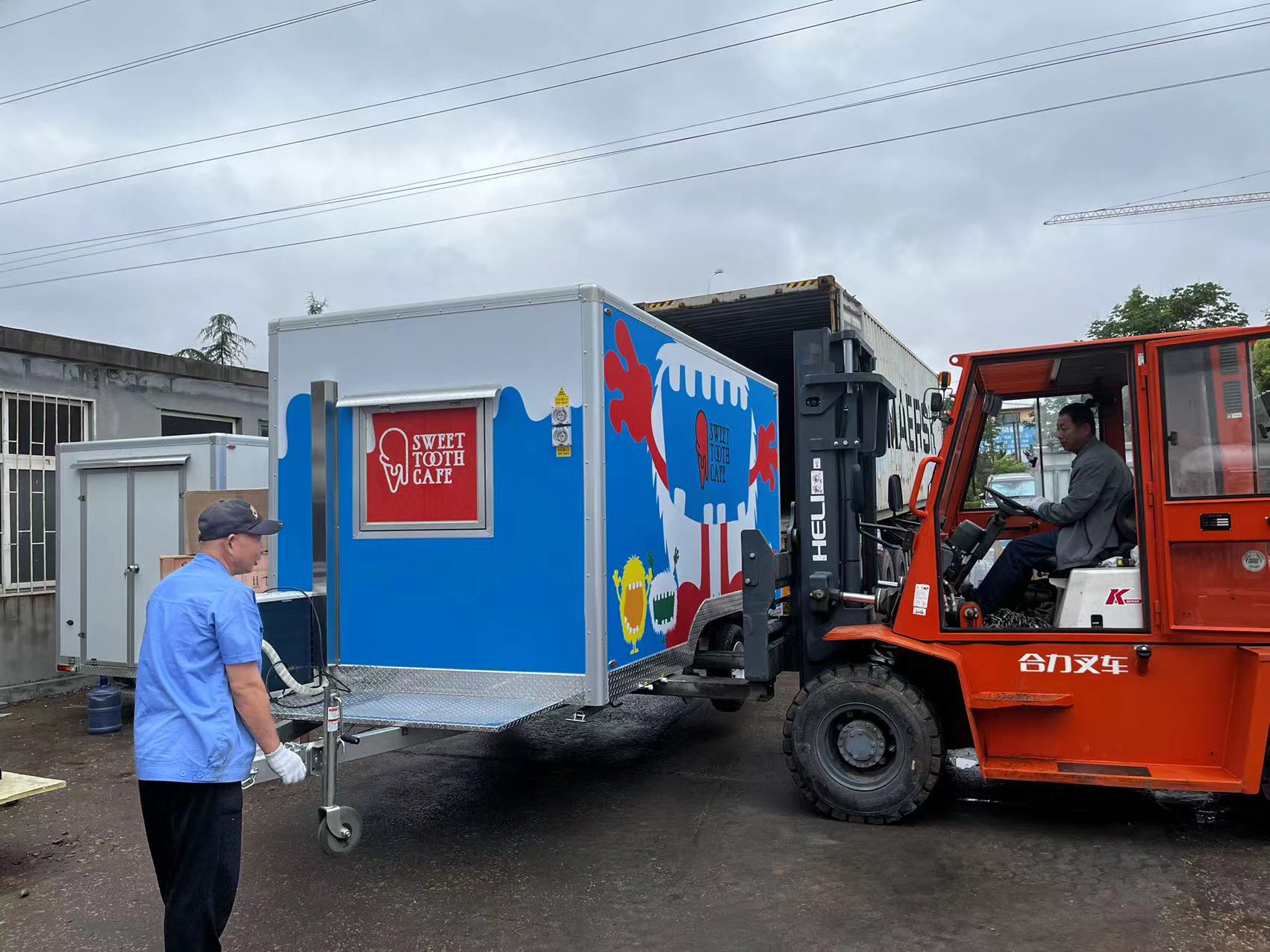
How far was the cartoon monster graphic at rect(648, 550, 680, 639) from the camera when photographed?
598cm

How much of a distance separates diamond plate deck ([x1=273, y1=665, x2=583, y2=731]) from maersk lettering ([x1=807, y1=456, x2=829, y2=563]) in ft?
6.08

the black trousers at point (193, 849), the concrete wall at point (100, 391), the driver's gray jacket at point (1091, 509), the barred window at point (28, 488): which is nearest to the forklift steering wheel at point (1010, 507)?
the driver's gray jacket at point (1091, 509)

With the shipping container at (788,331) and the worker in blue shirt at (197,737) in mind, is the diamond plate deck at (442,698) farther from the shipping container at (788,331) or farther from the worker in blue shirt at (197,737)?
the shipping container at (788,331)

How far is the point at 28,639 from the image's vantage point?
10.4m

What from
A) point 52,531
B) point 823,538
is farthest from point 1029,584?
point 52,531

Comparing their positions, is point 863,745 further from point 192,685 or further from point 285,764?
point 192,685

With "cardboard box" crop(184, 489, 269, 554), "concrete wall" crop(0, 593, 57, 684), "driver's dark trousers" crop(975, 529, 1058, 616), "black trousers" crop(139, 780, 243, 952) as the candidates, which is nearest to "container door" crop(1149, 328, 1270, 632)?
"driver's dark trousers" crop(975, 529, 1058, 616)

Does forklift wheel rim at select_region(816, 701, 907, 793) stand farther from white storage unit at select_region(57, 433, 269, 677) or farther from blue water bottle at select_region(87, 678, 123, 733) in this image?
blue water bottle at select_region(87, 678, 123, 733)

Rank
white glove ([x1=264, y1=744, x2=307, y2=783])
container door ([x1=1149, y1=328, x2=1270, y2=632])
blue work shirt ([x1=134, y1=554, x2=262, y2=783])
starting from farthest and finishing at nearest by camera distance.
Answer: container door ([x1=1149, y1=328, x2=1270, y2=632])
white glove ([x1=264, y1=744, x2=307, y2=783])
blue work shirt ([x1=134, y1=554, x2=262, y2=783])

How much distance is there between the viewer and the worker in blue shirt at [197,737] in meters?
3.22

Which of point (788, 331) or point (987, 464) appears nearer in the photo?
point (987, 464)

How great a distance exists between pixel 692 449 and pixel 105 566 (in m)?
6.19

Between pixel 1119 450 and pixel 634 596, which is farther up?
pixel 1119 450

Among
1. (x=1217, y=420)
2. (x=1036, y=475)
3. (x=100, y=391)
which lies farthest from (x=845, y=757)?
(x=100, y=391)
